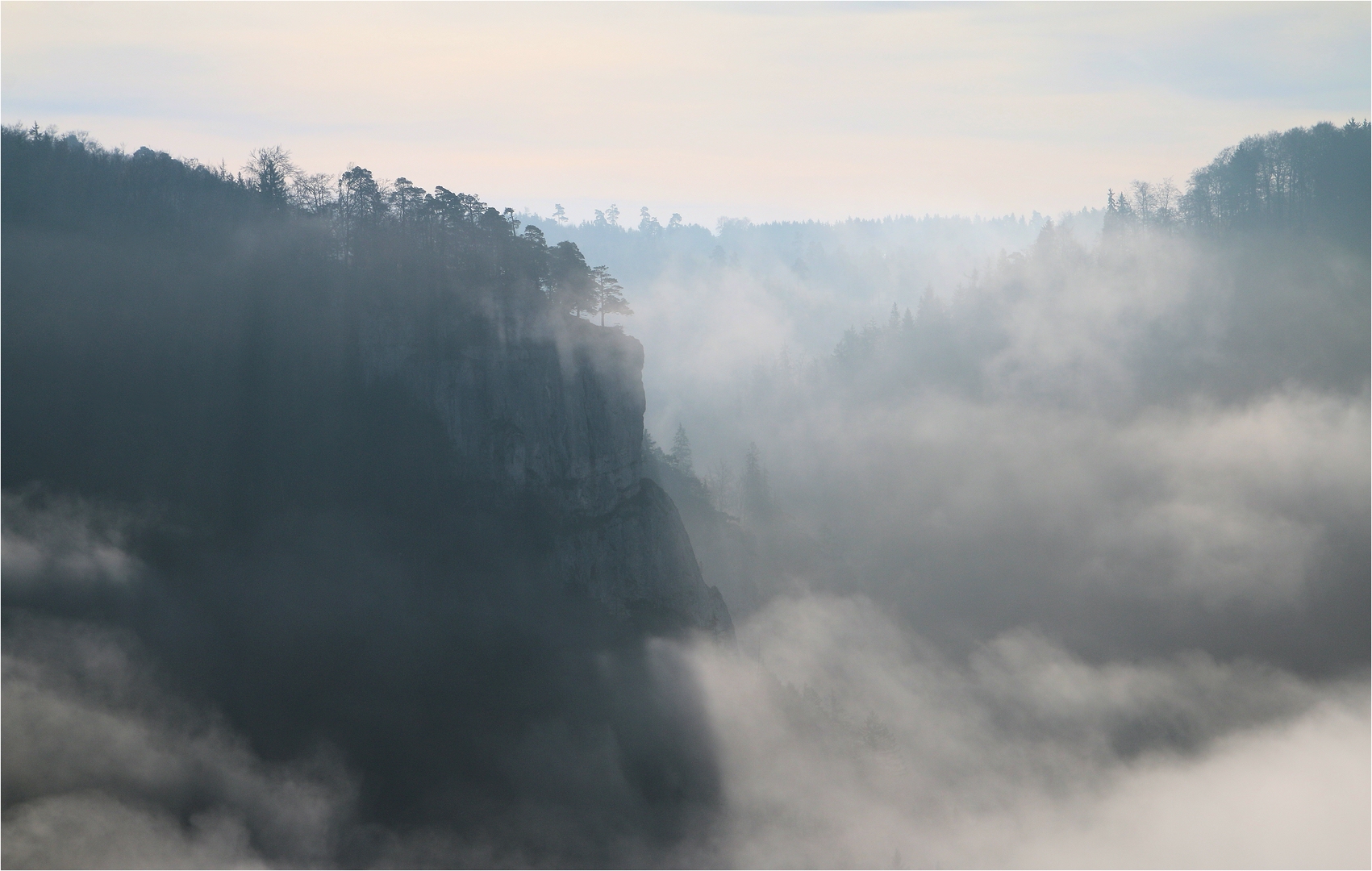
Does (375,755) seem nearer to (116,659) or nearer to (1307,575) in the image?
(116,659)

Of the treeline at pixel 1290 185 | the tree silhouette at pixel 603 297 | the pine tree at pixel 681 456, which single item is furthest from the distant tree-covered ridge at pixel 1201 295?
the tree silhouette at pixel 603 297

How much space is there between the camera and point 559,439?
70562 millimetres

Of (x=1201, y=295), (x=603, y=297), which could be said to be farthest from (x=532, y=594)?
(x=1201, y=295)

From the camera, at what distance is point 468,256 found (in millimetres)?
73688

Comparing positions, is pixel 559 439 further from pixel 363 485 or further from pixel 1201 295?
pixel 1201 295

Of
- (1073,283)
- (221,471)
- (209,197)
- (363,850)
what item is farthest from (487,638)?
(1073,283)

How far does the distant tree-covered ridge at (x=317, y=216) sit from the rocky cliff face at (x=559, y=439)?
461 cm

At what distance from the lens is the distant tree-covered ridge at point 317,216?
7188 centimetres

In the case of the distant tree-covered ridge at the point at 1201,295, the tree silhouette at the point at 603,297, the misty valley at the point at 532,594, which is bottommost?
the misty valley at the point at 532,594

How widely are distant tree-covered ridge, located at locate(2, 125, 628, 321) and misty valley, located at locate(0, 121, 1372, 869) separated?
0.34 metres

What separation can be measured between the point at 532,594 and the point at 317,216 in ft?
127

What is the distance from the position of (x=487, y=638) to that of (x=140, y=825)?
2338cm

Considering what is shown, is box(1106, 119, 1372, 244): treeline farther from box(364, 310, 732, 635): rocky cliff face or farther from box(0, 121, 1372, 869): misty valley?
box(364, 310, 732, 635): rocky cliff face

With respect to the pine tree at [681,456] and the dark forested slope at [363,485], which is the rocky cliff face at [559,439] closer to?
the dark forested slope at [363,485]
